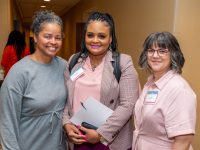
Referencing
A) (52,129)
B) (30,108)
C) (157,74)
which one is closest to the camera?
(157,74)

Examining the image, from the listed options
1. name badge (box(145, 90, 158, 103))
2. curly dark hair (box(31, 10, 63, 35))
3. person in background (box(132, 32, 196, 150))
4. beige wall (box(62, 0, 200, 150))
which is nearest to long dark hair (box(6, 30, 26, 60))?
beige wall (box(62, 0, 200, 150))

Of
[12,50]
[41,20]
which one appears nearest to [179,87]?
[41,20]

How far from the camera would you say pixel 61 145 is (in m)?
1.87

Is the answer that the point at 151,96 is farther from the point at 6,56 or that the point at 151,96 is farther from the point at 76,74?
the point at 6,56

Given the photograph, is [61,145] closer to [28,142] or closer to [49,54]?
[28,142]

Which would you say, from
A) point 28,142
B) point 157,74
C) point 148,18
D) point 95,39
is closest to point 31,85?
point 28,142

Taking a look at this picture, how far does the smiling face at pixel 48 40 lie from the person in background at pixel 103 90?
19cm

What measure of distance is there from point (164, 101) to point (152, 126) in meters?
0.16

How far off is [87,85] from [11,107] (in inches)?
19.0

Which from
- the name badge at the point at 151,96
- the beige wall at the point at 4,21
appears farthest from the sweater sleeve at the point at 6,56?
the name badge at the point at 151,96

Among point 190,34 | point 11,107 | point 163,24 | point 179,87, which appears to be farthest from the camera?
point 163,24

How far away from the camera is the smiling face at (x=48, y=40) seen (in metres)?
1.72

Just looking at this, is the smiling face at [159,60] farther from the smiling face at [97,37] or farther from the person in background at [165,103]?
the smiling face at [97,37]

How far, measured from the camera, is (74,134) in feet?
5.69
